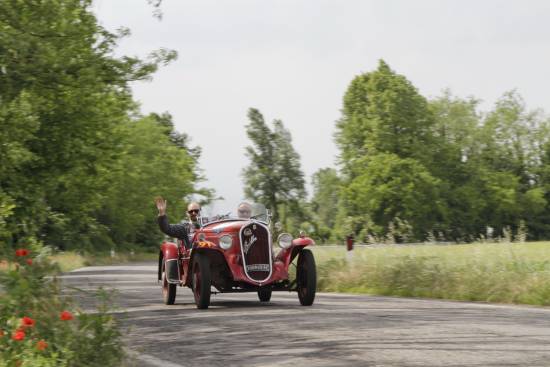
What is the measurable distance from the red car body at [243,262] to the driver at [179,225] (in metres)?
0.51

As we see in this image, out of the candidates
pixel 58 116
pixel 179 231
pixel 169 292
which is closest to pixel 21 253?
pixel 179 231

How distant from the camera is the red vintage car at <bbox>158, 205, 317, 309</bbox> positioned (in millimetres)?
14789

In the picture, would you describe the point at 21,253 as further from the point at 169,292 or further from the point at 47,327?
the point at 169,292

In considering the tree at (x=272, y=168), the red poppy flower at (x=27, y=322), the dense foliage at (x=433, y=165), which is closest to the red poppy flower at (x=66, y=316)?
the red poppy flower at (x=27, y=322)

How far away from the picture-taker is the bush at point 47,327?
22.8 feet

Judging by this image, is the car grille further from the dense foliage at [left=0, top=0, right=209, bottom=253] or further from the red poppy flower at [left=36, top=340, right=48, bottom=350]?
the red poppy flower at [left=36, top=340, right=48, bottom=350]

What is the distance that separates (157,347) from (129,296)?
9920 mm

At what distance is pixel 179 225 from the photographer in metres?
16.2

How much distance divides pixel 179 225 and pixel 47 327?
886 centimetres

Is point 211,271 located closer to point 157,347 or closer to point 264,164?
point 157,347

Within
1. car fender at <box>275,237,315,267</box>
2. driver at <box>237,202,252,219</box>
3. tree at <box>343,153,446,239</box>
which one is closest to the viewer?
car fender at <box>275,237,315,267</box>

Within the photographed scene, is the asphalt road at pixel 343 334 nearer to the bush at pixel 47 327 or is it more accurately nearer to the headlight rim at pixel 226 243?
the bush at pixel 47 327

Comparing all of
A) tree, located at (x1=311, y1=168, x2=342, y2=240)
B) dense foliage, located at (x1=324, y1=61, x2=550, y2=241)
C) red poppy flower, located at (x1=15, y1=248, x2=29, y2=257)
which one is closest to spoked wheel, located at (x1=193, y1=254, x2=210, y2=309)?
red poppy flower, located at (x1=15, y1=248, x2=29, y2=257)

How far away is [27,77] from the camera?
15.2 meters
